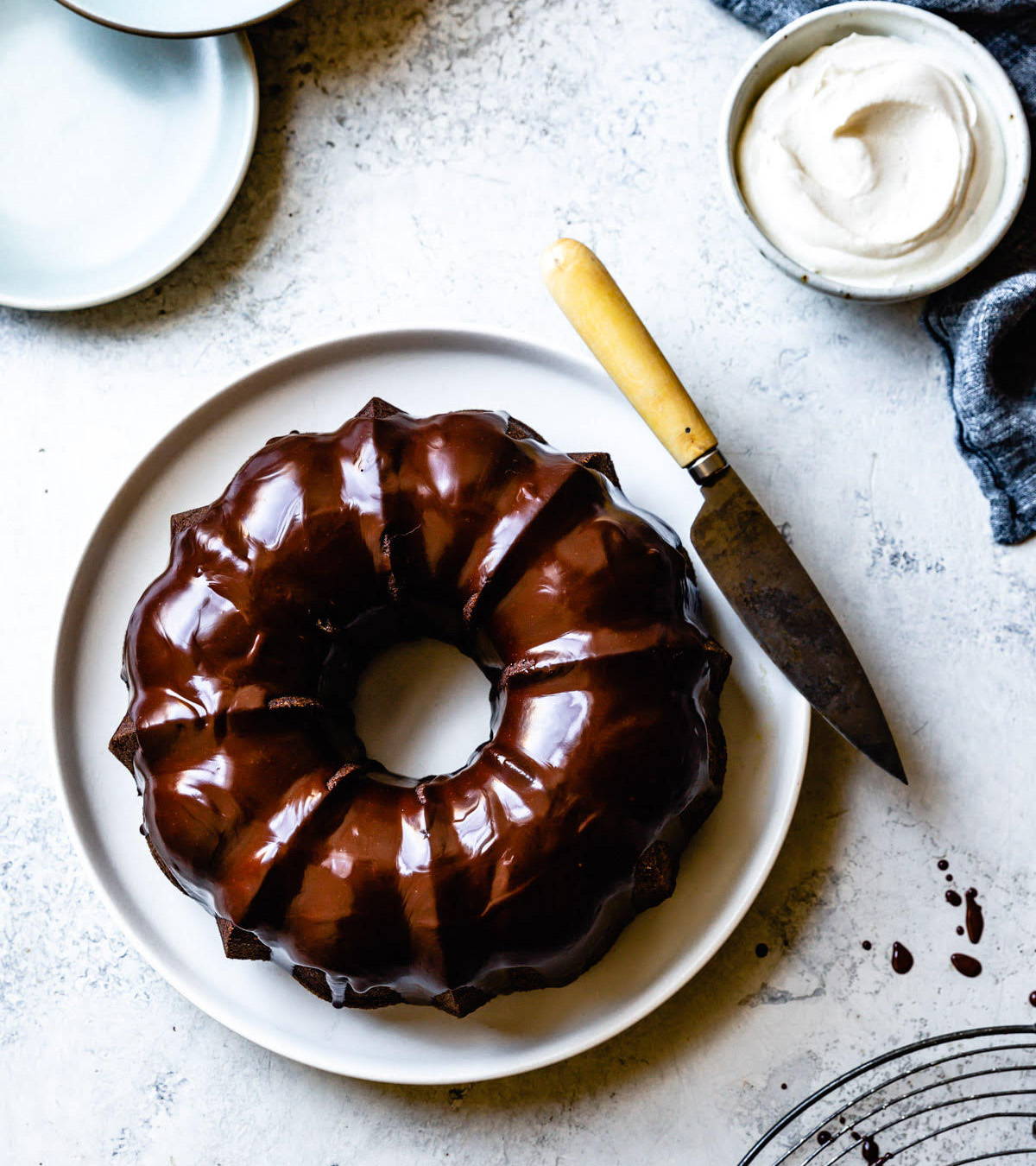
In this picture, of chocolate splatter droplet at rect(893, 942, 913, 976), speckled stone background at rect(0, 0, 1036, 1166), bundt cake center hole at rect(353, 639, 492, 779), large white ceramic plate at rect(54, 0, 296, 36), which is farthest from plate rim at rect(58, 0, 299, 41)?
chocolate splatter droplet at rect(893, 942, 913, 976)

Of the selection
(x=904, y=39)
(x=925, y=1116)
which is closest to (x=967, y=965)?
(x=925, y=1116)

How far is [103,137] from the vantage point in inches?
82.8

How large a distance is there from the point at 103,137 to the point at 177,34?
0.88 ft

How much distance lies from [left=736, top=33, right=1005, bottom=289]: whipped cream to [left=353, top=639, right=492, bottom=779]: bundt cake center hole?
2.92 ft

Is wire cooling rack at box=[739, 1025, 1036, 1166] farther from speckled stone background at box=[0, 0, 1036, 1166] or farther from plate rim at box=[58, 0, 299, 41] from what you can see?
plate rim at box=[58, 0, 299, 41]

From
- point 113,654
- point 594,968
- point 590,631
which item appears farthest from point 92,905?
point 590,631

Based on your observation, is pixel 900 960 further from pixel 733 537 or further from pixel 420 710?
pixel 420 710

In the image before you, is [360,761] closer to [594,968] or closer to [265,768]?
[265,768]

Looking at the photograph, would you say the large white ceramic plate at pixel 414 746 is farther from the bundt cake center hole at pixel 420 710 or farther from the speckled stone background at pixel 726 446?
the speckled stone background at pixel 726 446

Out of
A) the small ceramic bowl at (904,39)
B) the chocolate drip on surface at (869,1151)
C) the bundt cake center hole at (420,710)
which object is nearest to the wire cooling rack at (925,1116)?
the chocolate drip on surface at (869,1151)

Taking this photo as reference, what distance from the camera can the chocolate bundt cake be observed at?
157 centimetres

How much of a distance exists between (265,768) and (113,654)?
0.47 meters

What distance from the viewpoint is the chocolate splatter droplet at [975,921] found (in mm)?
1915

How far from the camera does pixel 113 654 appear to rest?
191 cm
